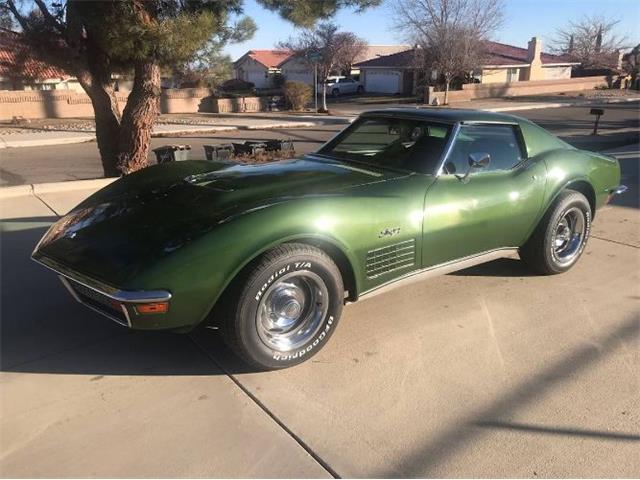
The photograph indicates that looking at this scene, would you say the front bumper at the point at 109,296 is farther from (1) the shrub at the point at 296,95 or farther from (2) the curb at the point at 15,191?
(1) the shrub at the point at 296,95

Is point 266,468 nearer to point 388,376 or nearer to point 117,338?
point 388,376

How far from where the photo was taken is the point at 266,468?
95.7 inches

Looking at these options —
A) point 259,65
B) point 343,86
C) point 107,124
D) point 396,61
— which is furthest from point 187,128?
point 259,65

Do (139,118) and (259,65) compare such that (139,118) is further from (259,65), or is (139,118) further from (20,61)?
(259,65)

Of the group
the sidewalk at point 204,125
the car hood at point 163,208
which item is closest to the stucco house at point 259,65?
the sidewalk at point 204,125

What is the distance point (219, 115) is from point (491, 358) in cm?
2766

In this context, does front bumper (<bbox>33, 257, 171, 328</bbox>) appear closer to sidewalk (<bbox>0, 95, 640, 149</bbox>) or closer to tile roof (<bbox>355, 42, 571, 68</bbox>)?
sidewalk (<bbox>0, 95, 640, 149</bbox>)

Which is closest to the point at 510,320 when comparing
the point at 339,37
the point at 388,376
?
the point at 388,376

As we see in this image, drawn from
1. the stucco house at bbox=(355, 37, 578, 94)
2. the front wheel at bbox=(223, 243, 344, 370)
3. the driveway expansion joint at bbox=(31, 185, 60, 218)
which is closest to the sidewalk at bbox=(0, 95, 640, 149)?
the driveway expansion joint at bbox=(31, 185, 60, 218)

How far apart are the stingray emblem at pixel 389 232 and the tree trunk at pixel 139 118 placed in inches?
261

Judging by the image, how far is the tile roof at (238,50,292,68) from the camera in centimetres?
6569

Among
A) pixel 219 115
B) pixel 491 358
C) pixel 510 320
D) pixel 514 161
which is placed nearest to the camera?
pixel 491 358

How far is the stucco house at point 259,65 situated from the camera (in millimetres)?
64875

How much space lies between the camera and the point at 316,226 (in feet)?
10.4
